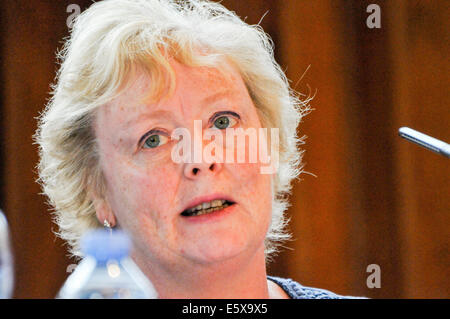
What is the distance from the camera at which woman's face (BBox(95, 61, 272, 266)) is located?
1166 mm

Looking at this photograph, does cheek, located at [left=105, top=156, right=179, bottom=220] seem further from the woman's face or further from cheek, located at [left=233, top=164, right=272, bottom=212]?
cheek, located at [left=233, top=164, right=272, bottom=212]

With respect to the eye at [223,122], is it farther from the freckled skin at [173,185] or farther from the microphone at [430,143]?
the microphone at [430,143]

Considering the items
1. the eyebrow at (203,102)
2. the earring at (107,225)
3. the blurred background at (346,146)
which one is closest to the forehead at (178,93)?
the eyebrow at (203,102)

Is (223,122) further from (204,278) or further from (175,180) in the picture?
(204,278)

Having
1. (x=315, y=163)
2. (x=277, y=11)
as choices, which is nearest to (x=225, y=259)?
(x=315, y=163)

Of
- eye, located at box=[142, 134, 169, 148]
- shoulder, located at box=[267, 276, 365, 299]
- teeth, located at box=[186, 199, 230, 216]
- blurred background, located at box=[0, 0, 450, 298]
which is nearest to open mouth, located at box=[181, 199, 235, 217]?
teeth, located at box=[186, 199, 230, 216]

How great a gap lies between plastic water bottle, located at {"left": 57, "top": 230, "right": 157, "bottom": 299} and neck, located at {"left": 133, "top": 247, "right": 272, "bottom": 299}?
0.02m

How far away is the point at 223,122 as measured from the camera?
1.24 metres

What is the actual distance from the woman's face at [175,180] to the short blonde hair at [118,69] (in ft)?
0.11

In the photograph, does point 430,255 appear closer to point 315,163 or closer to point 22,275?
point 315,163

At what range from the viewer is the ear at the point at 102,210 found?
1255 millimetres

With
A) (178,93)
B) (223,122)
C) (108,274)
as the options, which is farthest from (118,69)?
(108,274)

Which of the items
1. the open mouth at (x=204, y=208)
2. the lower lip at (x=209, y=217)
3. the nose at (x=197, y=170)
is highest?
the nose at (x=197, y=170)

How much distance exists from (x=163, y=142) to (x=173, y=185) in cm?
9
